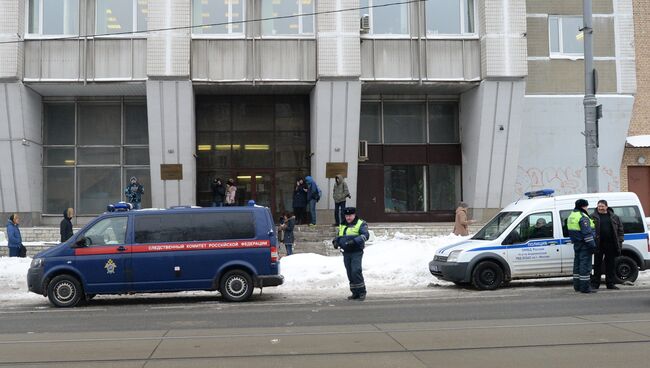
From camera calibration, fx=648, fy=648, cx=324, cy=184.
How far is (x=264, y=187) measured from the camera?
25.5 m

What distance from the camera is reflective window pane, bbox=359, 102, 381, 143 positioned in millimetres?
25703

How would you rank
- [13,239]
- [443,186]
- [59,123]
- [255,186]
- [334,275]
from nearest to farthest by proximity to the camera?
[334,275] < [13,239] < [59,123] < [255,186] < [443,186]

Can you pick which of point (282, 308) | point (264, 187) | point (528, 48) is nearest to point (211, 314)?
point (282, 308)

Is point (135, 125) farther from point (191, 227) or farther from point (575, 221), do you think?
point (575, 221)

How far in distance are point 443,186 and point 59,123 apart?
600 inches

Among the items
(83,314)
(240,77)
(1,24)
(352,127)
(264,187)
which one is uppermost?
(1,24)

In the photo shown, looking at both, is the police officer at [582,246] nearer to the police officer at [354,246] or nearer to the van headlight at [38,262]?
the police officer at [354,246]

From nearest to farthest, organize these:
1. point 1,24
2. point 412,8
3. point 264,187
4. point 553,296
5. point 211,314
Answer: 1. point 211,314
2. point 553,296
3. point 1,24
4. point 412,8
5. point 264,187

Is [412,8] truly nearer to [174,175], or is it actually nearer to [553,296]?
[174,175]

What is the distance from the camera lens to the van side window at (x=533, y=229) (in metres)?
13.6

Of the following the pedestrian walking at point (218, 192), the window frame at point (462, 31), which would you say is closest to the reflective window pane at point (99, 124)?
the pedestrian walking at point (218, 192)

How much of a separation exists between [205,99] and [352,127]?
241 inches

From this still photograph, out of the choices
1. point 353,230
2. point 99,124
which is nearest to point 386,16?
point 99,124

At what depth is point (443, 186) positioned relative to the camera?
2600 cm
